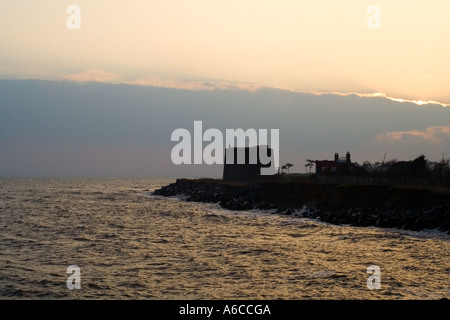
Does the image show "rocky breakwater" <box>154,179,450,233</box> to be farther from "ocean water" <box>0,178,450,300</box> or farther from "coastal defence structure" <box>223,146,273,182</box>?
"coastal defence structure" <box>223,146,273,182</box>

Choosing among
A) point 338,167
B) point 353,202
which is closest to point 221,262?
point 353,202

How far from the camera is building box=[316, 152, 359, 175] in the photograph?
84794mm

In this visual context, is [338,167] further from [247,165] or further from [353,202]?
[353,202]

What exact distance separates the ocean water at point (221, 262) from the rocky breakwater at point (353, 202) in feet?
8.16

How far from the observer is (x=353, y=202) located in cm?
4900

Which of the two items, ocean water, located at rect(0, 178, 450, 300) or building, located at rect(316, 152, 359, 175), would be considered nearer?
ocean water, located at rect(0, 178, 450, 300)

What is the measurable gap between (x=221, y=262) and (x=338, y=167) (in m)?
68.9

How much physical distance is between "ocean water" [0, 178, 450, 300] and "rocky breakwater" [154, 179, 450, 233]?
2.49 m

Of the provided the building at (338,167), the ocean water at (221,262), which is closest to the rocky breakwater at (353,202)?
the ocean water at (221,262)

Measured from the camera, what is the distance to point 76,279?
18.3m

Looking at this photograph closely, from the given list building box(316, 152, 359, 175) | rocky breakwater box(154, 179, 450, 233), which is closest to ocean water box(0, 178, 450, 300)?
rocky breakwater box(154, 179, 450, 233)

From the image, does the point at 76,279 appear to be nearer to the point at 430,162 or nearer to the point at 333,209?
the point at 333,209

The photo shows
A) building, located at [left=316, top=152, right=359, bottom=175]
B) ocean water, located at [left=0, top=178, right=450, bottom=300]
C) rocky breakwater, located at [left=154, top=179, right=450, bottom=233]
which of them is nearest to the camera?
ocean water, located at [left=0, top=178, right=450, bottom=300]
